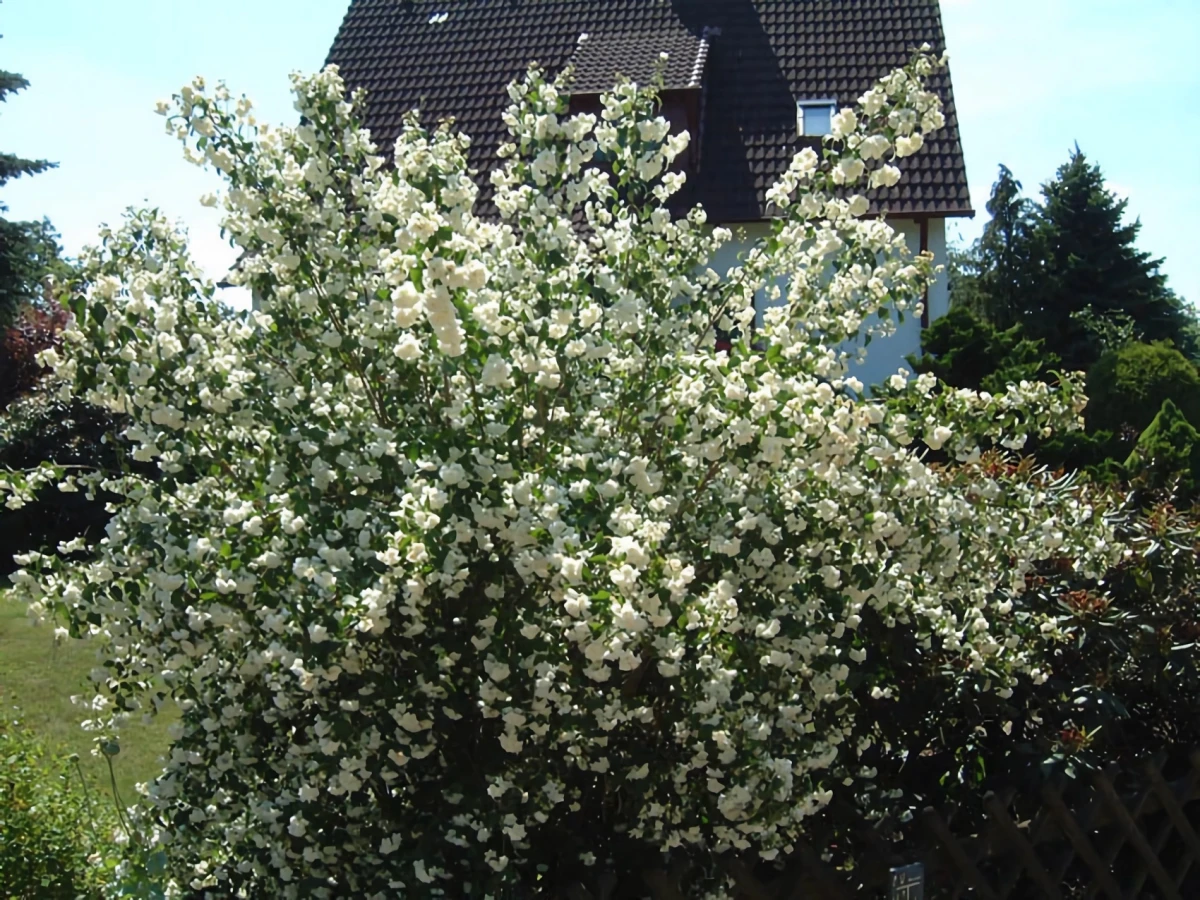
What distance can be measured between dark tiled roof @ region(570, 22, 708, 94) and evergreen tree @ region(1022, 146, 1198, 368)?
32.3 ft

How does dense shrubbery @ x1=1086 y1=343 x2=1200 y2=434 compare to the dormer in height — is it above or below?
below

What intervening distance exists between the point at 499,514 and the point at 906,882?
1.39 metres

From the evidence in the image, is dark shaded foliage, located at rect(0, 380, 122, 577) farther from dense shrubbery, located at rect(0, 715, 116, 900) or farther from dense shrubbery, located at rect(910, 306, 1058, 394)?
dense shrubbery, located at rect(0, 715, 116, 900)

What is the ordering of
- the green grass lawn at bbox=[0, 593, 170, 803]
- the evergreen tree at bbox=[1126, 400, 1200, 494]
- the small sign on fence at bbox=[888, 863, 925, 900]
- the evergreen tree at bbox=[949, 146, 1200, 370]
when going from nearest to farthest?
the small sign on fence at bbox=[888, 863, 925, 900] < the evergreen tree at bbox=[1126, 400, 1200, 494] < the green grass lawn at bbox=[0, 593, 170, 803] < the evergreen tree at bbox=[949, 146, 1200, 370]

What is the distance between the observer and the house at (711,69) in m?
13.6

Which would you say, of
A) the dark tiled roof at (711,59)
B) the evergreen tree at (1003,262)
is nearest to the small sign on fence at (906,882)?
the dark tiled roof at (711,59)

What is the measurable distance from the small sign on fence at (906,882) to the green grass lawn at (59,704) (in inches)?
131

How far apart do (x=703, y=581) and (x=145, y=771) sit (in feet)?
13.9

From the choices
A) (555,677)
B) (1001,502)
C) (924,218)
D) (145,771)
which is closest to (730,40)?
(924,218)

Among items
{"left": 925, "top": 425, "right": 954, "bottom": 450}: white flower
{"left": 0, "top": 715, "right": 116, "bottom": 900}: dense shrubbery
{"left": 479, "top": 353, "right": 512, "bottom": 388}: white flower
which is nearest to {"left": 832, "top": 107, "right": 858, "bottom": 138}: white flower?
{"left": 925, "top": 425, "right": 954, "bottom": 450}: white flower

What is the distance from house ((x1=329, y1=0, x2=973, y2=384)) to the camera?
13609 millimetres

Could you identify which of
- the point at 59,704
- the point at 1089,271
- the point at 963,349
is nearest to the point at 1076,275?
the point at 1089,271

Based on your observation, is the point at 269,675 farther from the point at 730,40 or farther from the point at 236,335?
the point at 730,40

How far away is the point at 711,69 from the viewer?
1527 centimetres
